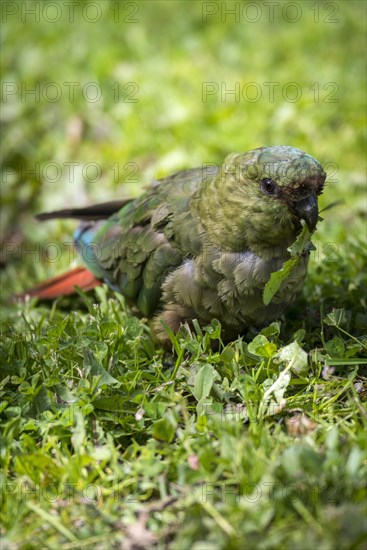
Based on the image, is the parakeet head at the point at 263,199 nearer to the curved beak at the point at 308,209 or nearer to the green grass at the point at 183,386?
the curved beak at the point at 308,209

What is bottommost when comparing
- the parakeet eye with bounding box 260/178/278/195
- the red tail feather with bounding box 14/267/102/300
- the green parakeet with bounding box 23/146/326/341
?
the red tail feather with bounding box 14/267/102/300

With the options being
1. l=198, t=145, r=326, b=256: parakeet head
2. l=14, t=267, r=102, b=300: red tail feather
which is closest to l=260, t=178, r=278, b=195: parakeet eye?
Answer: l=198, t=145, r=326, b=256: parakeet head

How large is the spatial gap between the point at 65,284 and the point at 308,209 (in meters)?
1.41

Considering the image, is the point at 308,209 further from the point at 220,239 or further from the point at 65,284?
the point at 65,284

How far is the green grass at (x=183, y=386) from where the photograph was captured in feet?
5.75

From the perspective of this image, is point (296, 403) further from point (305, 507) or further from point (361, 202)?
point (361, 202)

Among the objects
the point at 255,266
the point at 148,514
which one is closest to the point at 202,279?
the point at 255,266

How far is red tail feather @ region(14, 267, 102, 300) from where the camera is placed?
322 centimetres

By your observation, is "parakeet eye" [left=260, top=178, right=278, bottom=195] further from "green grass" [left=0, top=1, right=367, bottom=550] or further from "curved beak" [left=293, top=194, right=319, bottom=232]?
"green grass" [left=0, top=1, right=367, bottom=550]

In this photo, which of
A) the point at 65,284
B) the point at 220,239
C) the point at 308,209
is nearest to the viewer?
the point at 308,209

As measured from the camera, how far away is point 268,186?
2346 mm

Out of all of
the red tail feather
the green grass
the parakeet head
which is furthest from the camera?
the red tail feather

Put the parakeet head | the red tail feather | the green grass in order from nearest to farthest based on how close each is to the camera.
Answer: the green grass, the parakeet head, the red tail feather

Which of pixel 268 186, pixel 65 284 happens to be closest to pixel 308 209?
pixel 268 186
